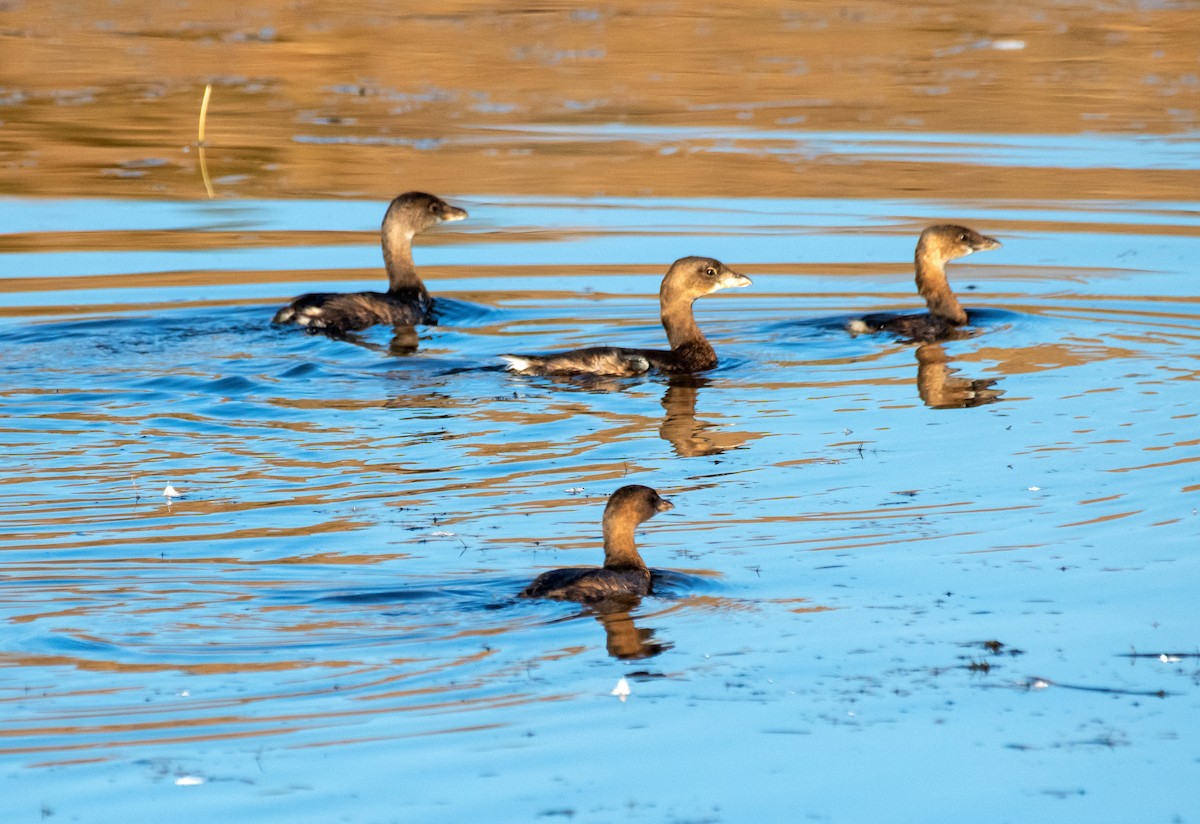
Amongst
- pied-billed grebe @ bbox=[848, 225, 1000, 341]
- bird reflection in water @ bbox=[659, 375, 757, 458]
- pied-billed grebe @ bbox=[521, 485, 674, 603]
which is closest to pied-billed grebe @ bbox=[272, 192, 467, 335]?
bird reflection in water @ bbox=[659, 375, 757, 458]

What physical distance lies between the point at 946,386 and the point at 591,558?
467 centimetres

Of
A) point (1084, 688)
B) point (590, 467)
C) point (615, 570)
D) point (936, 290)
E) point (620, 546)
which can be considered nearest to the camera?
point (1084, 688)

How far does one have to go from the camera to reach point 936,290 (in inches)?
591

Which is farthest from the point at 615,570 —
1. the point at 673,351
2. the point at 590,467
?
the point at 673,351

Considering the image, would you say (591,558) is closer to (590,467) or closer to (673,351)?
(590,467)

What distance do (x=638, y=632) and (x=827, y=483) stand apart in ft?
8.50

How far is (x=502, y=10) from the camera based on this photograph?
3127 centimetres

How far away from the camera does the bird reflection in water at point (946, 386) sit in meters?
12.2

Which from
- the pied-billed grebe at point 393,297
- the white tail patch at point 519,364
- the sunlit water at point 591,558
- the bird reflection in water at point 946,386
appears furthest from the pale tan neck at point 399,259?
the bird reflection in water at point 946,386

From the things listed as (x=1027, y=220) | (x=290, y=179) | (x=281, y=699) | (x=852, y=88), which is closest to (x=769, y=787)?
(x=281, y=699)

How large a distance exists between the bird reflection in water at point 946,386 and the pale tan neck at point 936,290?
3.17 feet

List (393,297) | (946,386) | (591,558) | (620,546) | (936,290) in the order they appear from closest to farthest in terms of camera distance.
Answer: (620,546), (591,558), (946,386), (936,290), (393,297)

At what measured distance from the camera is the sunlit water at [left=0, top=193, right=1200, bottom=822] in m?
6.35

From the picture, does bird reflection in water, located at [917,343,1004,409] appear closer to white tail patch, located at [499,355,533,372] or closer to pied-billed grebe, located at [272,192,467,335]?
white tail patch, located at [499,355,533,372]
